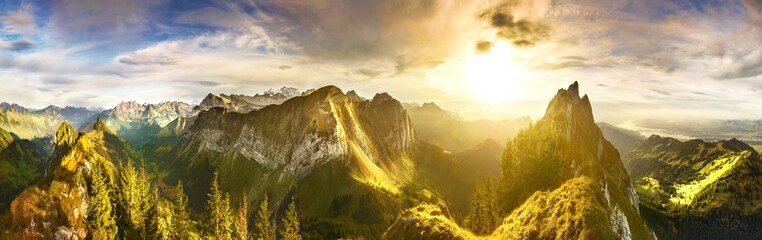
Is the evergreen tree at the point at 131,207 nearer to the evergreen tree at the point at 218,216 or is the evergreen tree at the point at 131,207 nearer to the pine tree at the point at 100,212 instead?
the pine tree at the point at 100,212

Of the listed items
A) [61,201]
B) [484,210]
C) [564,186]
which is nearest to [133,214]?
[61,201]

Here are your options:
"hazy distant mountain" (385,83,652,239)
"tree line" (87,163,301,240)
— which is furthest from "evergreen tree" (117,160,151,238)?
"hazy distant mountain" (385,83,652,239)

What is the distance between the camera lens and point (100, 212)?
282 ft

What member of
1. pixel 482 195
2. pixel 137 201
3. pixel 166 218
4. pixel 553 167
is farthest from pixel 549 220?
pixel 166 218

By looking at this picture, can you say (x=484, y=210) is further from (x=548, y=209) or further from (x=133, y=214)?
(x=133, y=214)

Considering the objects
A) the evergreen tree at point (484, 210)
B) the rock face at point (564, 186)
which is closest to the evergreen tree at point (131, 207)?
the evergreen tree at point (484, 210)

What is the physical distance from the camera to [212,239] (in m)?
115

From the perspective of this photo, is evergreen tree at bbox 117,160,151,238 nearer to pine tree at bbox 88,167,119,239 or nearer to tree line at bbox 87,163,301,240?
tree line at bbox 87,163,301,240

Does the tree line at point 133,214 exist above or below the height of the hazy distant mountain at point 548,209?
below

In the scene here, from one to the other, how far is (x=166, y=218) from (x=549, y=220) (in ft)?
346

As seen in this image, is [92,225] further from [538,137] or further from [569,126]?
[569,126]

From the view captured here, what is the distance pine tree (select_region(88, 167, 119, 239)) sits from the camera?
84.4 meters

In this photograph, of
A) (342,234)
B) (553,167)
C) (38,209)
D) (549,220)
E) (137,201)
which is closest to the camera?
(549,220)

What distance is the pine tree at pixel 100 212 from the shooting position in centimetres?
8438
